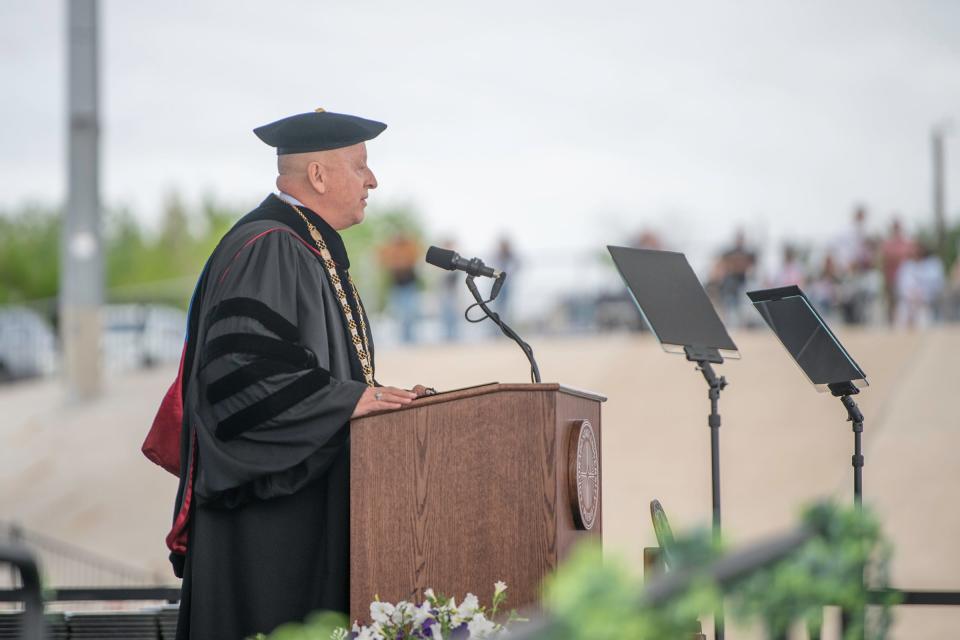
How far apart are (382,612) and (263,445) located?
68 cm

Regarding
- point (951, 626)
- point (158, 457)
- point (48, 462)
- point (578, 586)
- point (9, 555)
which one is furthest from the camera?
point (48, 462)

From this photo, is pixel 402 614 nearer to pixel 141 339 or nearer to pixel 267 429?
pixel 267 429

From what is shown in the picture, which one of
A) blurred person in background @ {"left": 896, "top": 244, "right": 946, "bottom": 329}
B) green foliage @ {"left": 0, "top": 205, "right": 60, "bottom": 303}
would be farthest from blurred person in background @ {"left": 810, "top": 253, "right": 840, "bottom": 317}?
green foliage @ {"left": 0, "top": 205, "right": 60, "bottom": 303}

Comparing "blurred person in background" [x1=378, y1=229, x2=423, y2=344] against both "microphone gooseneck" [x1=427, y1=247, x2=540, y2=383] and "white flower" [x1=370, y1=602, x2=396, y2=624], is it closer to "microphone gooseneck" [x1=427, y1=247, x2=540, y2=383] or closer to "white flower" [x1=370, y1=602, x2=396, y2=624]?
"microphone gooseneck" [x1=427, y1=247, x2=540, y2=383]

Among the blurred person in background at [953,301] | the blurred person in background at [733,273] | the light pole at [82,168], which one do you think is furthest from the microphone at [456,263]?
the blurred person in background at [953,301]

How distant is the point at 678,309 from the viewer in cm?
388

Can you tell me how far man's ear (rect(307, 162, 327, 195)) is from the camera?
372 cm

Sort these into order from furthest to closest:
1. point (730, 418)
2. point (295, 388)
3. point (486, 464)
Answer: point (730, 418) → point (295, 388) → point (486, 464)

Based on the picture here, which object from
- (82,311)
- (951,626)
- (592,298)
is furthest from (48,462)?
(951,626)

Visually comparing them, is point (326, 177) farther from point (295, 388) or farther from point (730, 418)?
point (730, 418)

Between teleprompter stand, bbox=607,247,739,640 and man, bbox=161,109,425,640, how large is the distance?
813 millimetres

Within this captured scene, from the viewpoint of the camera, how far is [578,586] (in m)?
1.26

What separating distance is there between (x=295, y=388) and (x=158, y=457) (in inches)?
22.9

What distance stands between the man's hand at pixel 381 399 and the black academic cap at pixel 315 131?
0.82m
